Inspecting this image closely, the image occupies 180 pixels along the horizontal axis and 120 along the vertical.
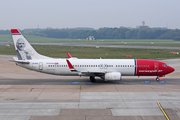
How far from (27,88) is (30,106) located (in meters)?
7.77

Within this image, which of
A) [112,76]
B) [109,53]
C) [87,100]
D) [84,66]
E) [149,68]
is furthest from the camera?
[109,53]

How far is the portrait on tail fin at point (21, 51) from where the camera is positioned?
31859 mm

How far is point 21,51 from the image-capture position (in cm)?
3203

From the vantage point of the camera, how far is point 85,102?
2161 cm

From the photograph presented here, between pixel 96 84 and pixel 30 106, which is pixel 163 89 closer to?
pixel 96 84

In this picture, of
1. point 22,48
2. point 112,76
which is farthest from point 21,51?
point 112,76

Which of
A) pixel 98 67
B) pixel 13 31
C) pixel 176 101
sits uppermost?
pixel 13 31

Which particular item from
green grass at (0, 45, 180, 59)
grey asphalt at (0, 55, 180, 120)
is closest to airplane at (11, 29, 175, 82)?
grey asphalt at (0, 55, 180, 120)

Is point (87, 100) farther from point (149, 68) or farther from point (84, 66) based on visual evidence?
point (149, 68)

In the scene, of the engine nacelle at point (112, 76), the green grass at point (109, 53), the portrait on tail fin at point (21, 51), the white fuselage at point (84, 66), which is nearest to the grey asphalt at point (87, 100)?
the engine nacelle at point (112, 76)

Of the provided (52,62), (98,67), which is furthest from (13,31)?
(98,67)

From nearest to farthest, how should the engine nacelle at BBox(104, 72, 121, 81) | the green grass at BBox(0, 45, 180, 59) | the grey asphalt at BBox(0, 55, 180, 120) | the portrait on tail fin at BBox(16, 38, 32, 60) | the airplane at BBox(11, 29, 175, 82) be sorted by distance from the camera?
the grey asphalt at BBox(0, 55, 180, 120), the engine nacelle at BBox(104, 72, 121, 81), the airplane at BBox(11, 29, 175, 82), the portrait on tail fin at BBox(16, 38, 32, 60), the green grass at BBox(0, 45, 180, 59)

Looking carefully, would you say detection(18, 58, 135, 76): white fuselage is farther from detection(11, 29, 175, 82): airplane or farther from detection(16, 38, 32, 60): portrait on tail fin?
detection(16, 38, 32, 60): portrait on tail fin

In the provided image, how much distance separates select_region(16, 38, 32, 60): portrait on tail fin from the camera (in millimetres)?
31859
